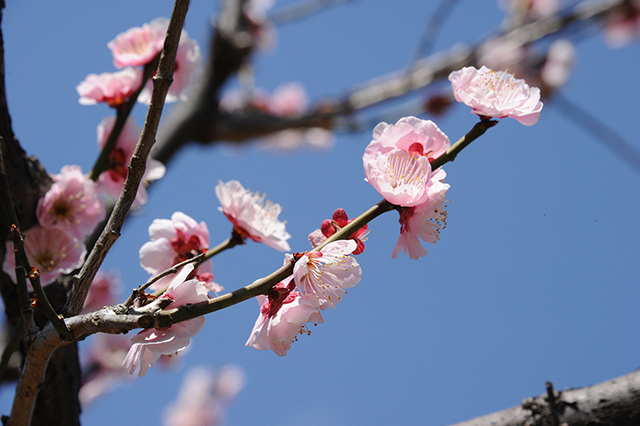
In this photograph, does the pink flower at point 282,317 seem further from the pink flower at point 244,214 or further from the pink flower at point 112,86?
the pink flower at point 112,86

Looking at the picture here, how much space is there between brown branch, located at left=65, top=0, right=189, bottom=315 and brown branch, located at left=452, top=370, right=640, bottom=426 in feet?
2.17

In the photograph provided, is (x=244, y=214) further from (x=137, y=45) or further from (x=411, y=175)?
(x=137, y=45)

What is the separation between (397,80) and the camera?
2494mm

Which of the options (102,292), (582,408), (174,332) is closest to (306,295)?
(174,332)

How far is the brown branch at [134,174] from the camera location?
0.65 m

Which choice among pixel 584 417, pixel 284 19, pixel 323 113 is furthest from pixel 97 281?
pixel 284 19

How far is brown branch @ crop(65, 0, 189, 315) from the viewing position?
645mm

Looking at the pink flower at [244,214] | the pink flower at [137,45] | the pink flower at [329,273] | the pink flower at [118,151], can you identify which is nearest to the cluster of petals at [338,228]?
the pink flower at [329,273]

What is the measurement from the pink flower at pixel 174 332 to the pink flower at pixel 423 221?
288 millimetres

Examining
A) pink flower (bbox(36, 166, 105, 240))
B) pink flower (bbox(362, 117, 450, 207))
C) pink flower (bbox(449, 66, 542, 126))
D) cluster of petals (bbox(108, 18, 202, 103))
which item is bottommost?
pink flower (bbox(362, 117, 450, 207))

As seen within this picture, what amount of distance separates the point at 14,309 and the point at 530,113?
1054mm

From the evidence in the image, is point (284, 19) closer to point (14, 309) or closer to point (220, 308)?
point (14, 309)

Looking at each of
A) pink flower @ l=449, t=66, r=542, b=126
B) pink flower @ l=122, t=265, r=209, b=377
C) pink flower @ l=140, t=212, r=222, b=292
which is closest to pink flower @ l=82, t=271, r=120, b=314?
pink flower @ l=140, t=212, r=222, b=292

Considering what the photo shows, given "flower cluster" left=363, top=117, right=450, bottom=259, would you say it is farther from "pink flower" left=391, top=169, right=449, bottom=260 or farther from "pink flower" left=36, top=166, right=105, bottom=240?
"pink flower" left=36, top=166, right=105, bottom=240
